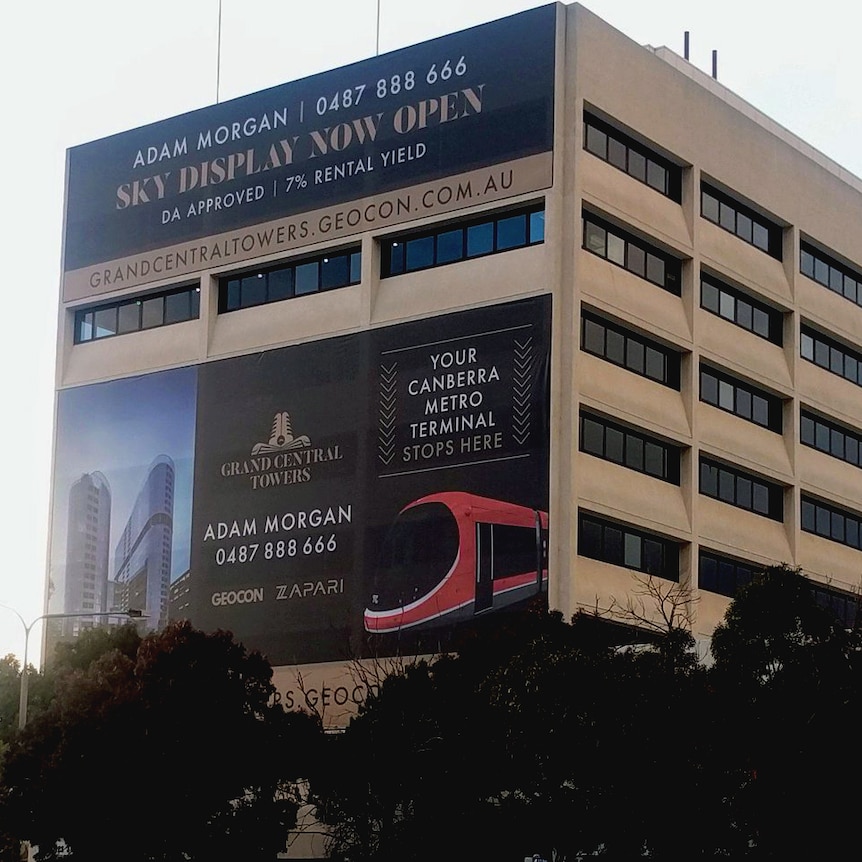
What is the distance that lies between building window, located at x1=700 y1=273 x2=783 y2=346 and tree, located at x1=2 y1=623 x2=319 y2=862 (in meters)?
24.9

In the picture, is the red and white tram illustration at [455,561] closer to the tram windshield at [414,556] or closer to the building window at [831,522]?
the tram windshield at [414,556]

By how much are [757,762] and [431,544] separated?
23607mm

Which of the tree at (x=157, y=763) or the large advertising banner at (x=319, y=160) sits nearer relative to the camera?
the tree at (x=157, y=763)

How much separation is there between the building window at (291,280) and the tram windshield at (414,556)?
9.87 m

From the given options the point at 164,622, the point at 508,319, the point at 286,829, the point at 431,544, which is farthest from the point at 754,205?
the point at 286,829

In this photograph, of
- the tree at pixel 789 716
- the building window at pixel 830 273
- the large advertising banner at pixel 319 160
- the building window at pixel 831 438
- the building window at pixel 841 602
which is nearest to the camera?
the tree at pixel 789 716

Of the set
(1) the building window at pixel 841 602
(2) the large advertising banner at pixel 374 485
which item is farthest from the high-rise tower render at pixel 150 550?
(1) the building window at pixel 841 602

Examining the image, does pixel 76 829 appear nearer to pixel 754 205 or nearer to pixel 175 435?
pixel 175 435

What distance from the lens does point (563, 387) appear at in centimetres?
6356

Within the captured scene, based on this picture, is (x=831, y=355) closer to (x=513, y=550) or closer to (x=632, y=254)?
(x=632, y=254)

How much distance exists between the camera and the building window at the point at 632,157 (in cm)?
6644

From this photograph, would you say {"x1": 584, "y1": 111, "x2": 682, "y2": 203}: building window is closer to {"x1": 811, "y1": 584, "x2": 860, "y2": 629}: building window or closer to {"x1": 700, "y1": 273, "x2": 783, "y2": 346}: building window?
{"x1": 700, "y1": 273, "x2": 783, "y2": 346}: building window

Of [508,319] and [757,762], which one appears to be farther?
[508,319]

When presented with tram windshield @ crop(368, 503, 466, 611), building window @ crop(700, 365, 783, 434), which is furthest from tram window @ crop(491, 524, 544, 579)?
building window @ crop(700, 365, 783, 434)
